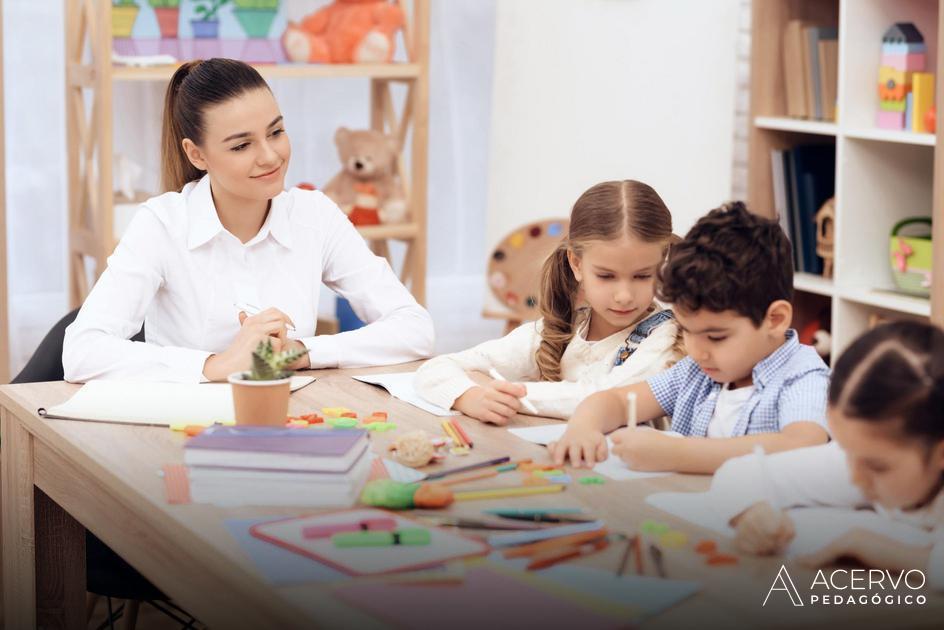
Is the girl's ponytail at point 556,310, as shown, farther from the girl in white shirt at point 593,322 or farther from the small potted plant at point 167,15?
the small potted plant at point 167,15

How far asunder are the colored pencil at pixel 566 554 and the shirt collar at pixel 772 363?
407mm

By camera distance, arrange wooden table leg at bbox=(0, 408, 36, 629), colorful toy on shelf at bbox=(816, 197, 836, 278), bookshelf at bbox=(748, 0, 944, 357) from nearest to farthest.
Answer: wooden table leg at bbox=(0, 408, 36, 629), bookshelf at bbox=(748, 0, 944, 357), colorful toy on shelf at bbox=(816, 197, 836, 278)

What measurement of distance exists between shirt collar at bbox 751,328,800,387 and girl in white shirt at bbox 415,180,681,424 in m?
0.30

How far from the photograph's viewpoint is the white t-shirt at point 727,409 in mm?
1656

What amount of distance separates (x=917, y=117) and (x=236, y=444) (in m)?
2.30

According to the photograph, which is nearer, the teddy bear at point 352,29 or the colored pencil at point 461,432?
the colored pencil at point 461,432

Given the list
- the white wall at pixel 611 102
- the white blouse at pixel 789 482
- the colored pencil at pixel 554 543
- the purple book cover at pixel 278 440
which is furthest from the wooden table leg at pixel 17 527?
the white wall at pixel 611 102

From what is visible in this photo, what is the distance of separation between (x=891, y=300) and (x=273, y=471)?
2252 mm


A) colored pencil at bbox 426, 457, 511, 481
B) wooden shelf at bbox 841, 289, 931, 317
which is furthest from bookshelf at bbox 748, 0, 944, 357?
colored pencil at bbox 426, 457, 511, 481

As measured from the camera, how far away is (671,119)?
13.2ft

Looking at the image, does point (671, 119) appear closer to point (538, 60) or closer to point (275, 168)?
point (538, 60)

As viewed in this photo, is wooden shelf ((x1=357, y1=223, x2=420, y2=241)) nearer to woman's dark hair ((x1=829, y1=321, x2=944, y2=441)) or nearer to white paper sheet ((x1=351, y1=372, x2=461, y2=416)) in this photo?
white paper sheet ((x1=351, y1=372, x2=461, y2=416))

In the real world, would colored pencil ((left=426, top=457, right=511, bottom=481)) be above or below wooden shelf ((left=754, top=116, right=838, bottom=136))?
below

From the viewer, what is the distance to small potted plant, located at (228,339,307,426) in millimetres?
1630
